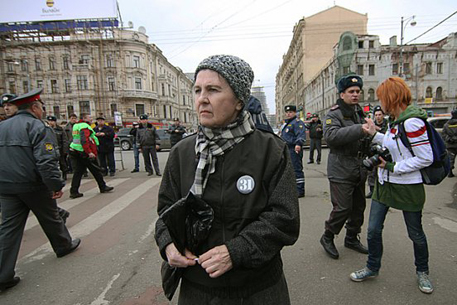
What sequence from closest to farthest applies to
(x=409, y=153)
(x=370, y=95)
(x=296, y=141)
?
(x=409, y=153)
(x=296, y=141)
(x=370, y=95)

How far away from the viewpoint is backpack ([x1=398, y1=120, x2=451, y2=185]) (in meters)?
2.26

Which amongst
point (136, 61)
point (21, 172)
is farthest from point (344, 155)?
point (136, 61)

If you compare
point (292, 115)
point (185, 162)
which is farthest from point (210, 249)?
point (292, 115)

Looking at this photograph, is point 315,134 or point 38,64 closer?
point 315,134

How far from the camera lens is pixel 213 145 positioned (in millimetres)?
1380

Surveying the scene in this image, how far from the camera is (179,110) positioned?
6875cm

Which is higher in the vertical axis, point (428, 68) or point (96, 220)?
point (428, 68)

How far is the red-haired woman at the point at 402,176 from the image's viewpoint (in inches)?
90.2

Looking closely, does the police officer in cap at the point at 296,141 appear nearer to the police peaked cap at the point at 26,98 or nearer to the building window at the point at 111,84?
the police peaked cap at the point at 26,98

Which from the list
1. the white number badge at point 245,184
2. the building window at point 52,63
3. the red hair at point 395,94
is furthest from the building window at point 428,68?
the building window at point 52,63

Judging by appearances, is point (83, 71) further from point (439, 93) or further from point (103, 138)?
point (439, 93)

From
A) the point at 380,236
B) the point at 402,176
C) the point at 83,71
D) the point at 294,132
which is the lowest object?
the point at 380,236

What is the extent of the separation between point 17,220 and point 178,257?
9.11 ft

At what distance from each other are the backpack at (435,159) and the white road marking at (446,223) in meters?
2.33
